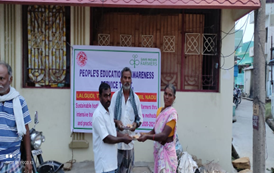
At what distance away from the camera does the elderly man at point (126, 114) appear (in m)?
3.30

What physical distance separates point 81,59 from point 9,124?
2603 millimetres

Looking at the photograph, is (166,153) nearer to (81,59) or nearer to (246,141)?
(81,59)

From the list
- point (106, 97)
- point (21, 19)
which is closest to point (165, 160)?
point (106, 97)

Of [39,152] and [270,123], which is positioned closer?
[39,152]

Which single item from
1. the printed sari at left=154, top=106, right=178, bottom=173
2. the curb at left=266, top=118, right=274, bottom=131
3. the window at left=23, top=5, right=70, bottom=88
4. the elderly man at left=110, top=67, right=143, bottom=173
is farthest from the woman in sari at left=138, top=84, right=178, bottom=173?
the curb at left=266, top=118, right=274, bottom=131

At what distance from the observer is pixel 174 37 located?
5.21 metres

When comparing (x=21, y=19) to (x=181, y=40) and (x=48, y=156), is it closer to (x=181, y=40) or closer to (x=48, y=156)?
(x=48, y=156)

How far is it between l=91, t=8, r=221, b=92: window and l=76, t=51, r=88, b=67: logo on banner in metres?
0.44

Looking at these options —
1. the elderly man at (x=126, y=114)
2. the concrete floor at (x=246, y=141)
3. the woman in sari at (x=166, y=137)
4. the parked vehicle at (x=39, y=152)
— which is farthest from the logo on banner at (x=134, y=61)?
the concrete floor at (x=246, y=141)

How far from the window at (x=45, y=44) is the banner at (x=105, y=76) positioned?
46 cm

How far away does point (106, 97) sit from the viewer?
263cm

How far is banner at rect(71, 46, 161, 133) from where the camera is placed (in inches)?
189

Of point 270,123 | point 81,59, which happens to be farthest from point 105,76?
point 270,123

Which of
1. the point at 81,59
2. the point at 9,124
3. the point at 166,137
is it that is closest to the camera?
the point at 9,124
